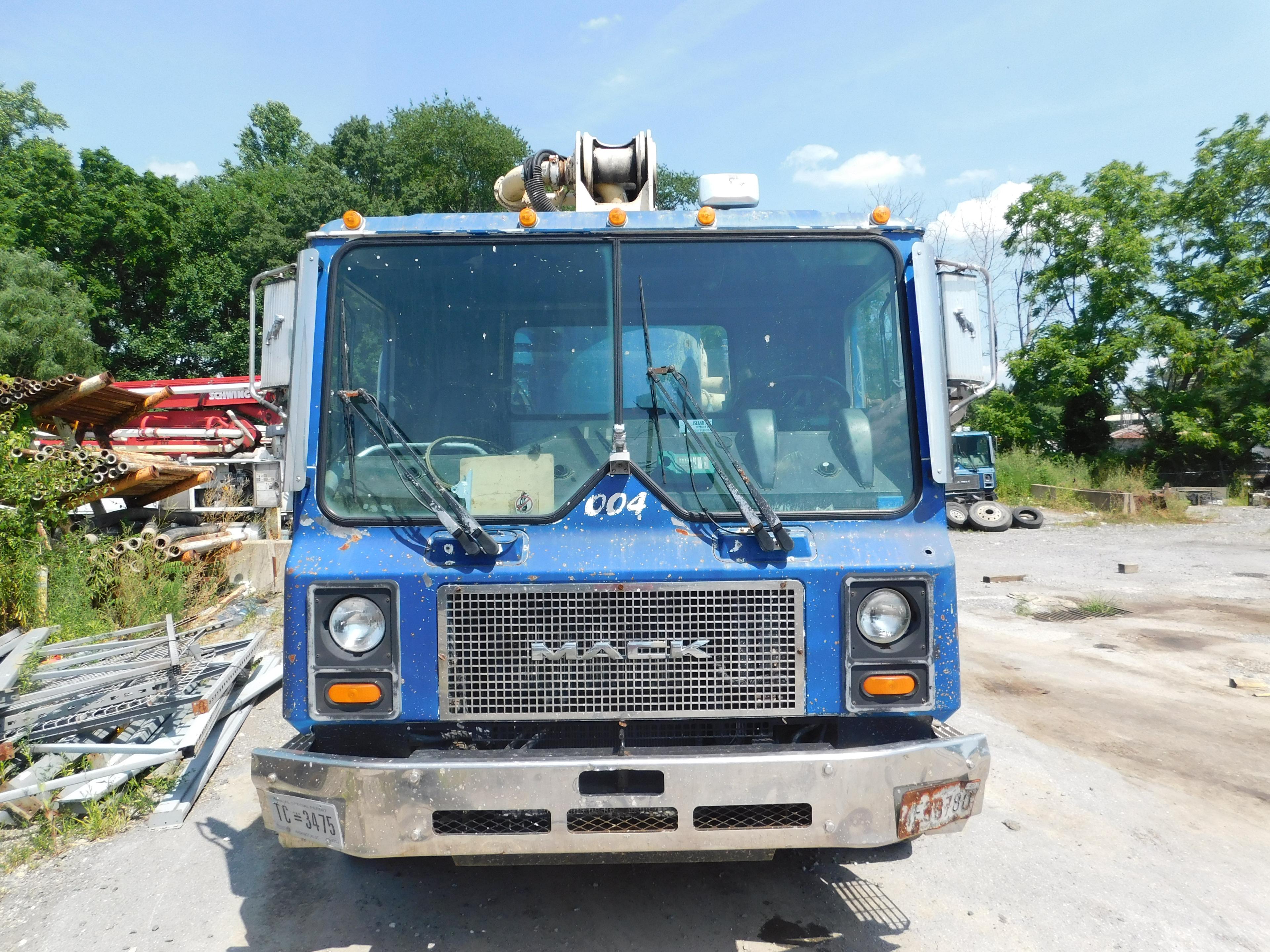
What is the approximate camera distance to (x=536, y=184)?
452 centimetres

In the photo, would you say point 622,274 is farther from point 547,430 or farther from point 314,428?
point 314,428

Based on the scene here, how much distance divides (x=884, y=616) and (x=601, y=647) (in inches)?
38.0

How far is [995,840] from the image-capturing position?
3.79 m

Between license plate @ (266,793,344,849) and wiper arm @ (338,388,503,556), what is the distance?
0.90 m

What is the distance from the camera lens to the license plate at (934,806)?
2545 mm

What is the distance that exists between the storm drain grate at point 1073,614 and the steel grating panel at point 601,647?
23.9 feet

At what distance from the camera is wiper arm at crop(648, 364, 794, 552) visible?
277 cm

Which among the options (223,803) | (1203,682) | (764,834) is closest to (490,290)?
(764,834)

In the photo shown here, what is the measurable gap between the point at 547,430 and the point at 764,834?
157 centimetres

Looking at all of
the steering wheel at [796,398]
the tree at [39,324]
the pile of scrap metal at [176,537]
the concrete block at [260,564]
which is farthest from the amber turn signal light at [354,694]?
the tree at [39,324]

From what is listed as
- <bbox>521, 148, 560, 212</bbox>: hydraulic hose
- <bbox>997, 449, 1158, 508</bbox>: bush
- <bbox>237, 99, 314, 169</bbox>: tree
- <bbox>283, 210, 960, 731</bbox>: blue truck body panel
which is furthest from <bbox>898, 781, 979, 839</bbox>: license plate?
<bbox>237, 99, 314, 169</bbox>: tree

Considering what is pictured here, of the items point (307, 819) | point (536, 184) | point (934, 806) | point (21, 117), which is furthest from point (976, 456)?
point (21, 117)

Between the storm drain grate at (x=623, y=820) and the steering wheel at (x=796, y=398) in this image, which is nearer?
the storm drain grate at (x=623, y=820)

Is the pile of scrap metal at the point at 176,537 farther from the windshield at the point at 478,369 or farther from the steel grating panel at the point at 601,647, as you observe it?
the steel grating panel at the point at 601,647
